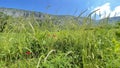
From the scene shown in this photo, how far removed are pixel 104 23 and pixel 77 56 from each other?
142cm

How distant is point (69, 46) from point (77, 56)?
43cm

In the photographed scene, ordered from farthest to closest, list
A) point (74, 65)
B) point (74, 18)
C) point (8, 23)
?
point (8, 23)
point (74, 18)
point (74, 65)

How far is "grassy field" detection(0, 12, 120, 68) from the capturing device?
3.92 metres

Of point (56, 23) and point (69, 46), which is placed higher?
point (56, 23)

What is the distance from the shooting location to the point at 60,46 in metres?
4.55

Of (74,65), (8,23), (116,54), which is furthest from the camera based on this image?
(8,23)

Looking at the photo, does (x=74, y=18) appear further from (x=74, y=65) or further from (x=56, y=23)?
(x=74, y=65)

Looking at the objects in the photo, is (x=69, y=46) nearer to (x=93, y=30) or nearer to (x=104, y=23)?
(x=93, y=30)

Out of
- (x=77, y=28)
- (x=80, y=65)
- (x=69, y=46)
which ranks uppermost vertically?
(x=77, y=28)

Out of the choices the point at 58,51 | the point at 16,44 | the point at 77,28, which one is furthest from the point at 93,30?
the point at 16,44

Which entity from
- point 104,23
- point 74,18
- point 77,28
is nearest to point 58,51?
point 77,28

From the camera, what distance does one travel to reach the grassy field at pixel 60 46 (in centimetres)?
392

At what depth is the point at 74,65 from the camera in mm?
3955

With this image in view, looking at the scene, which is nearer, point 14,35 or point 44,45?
point 44,45
